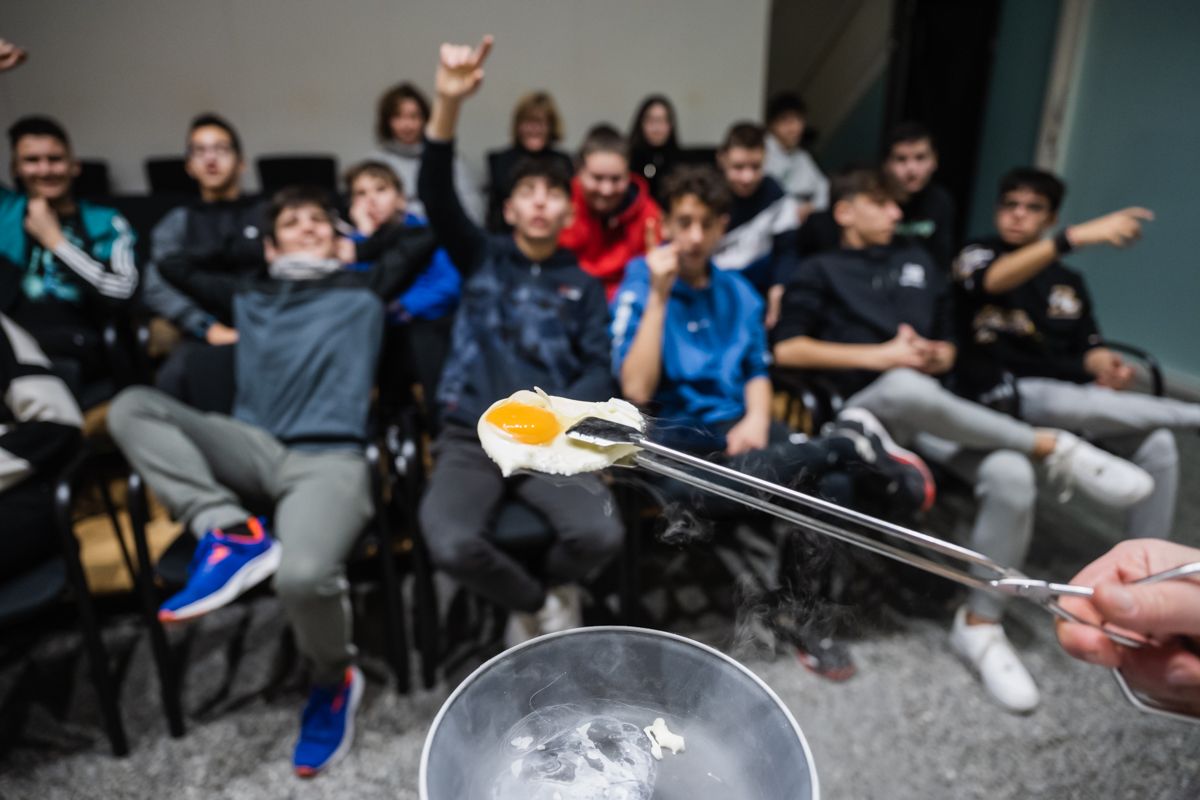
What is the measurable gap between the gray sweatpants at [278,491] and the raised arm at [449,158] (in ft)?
2.33

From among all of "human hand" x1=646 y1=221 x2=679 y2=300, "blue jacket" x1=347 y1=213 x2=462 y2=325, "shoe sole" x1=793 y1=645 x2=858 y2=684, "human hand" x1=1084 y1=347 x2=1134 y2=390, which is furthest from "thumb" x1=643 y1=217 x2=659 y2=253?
"human hand" x1=1084 y1=347 x2=1134 y2=390

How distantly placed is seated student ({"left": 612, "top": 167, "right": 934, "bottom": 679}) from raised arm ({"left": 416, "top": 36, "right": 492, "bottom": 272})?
0.51 meters

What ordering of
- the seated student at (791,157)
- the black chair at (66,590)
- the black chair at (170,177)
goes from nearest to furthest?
1. the black chair at (66,590)
2. the black chair at (170,177)
3. the seated student at (791,157)

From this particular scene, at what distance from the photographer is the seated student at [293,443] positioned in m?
1.55

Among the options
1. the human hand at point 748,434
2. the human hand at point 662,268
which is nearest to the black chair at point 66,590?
the human hand at point 662,268

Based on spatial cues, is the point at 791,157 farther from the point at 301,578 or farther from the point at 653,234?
the point at 301,578

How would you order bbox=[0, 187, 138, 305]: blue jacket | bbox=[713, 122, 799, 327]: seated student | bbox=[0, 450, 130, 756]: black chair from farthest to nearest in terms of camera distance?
bbox=[713, 122, 799, 327]: seated student < bbox=[0, 187, 138, 305]: blue jacket < bbox=[0, 450, 130, 756]: black chair

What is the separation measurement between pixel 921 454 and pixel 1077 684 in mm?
707

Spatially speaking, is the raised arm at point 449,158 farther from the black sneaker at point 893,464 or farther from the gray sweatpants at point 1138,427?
the gray sweatpants at point 1138,427

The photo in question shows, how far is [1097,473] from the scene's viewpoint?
187 centimetres

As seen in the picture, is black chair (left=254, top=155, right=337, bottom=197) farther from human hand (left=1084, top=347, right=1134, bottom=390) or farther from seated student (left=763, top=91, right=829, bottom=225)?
human hand (left=1084, top=347, right=1134, bottom=390)

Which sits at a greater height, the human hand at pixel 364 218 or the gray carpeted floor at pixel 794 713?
the human hand at pixel 364 218

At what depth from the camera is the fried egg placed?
0.79 metres

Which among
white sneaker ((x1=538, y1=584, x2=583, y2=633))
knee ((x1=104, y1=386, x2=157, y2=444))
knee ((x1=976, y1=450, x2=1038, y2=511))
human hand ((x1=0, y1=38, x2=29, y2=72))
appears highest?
human hand ((x1=0, y1=38, x2=29, y2=72))
